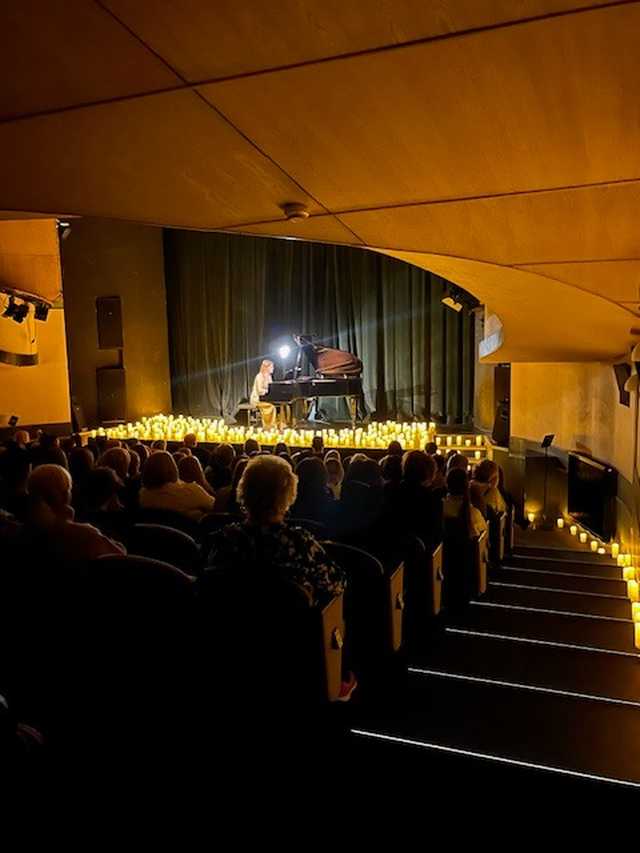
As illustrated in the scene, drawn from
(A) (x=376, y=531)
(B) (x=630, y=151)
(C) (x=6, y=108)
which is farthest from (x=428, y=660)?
(C) (x=6, y=108)

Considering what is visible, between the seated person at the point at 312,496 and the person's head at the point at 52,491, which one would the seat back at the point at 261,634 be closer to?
the person's head at the point at 52,491

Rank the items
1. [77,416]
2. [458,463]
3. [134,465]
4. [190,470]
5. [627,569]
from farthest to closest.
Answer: [77,416]
[627,569]
[134,465]
[458,463]
[190,470]

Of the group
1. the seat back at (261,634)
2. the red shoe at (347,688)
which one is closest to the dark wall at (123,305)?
the red shoe at (347,688)

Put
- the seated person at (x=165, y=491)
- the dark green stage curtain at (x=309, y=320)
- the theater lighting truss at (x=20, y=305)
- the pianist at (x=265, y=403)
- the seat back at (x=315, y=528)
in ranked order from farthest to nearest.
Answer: the dark green stage curtain at (x=309, y=320)
the pianist at (x=265, y=403)
the theater lighting truss at (x=20, y=305)
the seated person at (x=165, y=491)
the seat back at (x=315, y=528)

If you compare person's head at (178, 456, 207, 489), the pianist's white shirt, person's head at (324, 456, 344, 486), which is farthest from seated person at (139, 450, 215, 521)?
the pianist's white shirt

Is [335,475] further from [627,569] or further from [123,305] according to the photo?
[123,305]

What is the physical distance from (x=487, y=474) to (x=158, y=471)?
7.07 feet

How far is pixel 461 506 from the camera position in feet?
11.3

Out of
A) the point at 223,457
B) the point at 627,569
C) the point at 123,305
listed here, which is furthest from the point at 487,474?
the point at 123,305

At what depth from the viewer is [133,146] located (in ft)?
5.92

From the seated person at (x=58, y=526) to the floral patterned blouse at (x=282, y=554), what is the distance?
58cm

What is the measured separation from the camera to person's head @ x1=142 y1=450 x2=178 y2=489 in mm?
3324

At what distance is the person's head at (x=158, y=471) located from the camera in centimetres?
332

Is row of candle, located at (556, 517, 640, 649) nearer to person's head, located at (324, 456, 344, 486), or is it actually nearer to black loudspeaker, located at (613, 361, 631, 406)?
black loudspeaker, located at (613, 361, 631, 406)
